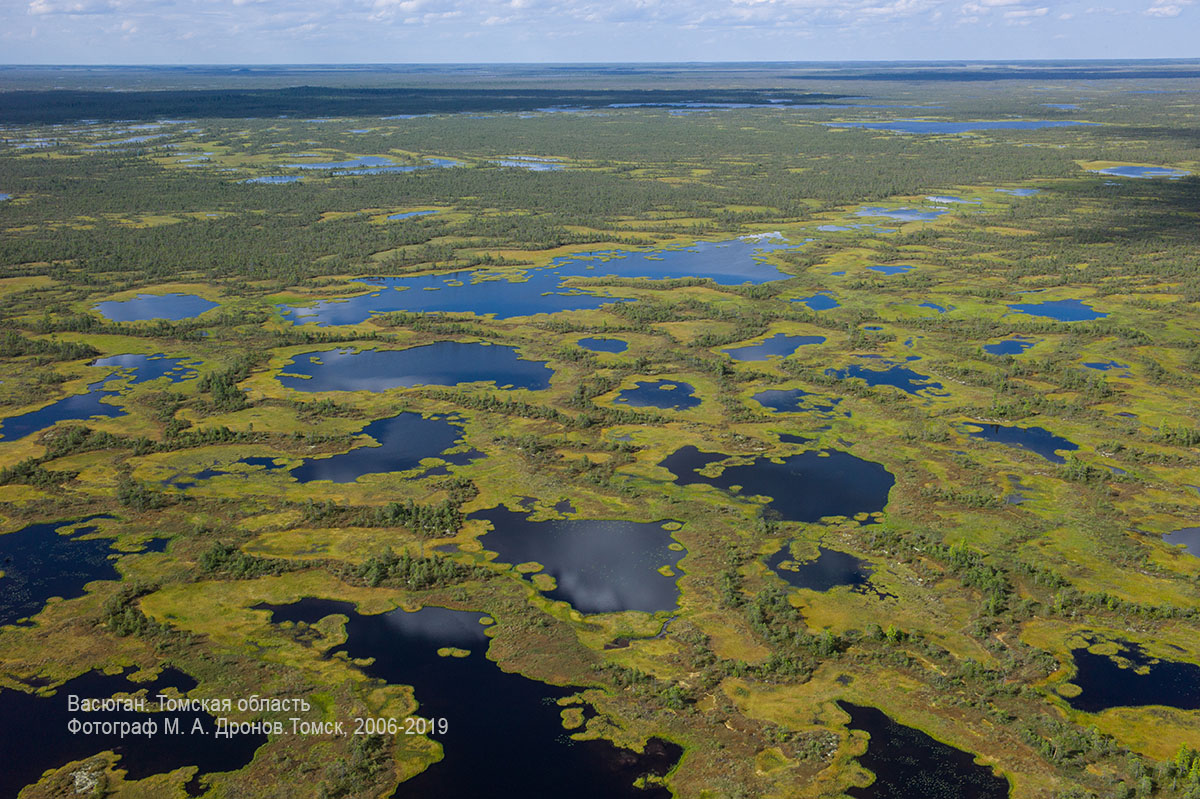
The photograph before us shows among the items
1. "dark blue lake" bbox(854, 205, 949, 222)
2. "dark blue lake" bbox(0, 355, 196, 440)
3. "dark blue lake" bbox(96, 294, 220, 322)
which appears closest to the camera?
"dark blue lake" bbox(0, 355, 196, 440)

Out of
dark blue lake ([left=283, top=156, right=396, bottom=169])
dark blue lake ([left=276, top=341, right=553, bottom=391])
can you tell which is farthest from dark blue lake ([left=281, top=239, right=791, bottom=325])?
dark blue lake ([left=283, top=156, right=396, bottom=169])

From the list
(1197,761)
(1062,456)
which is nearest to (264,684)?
(1197,761)

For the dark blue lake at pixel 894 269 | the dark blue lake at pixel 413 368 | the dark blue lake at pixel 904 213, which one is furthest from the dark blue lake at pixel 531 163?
the dark blue lake at pixel 413 368

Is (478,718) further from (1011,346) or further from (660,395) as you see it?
(1011,346)

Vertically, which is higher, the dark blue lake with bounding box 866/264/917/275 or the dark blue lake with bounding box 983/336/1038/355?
the dark blue lake with bounding box 866/264/917/275

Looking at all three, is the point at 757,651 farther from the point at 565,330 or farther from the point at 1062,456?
the point at 565,330

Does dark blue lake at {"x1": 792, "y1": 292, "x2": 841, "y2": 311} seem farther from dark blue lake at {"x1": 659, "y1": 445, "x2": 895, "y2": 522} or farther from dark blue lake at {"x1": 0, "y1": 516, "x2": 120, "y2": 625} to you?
dark blue lake at {"x1": 0, "y1": 516, "x2": 120, "y2": 625}

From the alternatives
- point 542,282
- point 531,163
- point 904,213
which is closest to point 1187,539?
point 542,282
